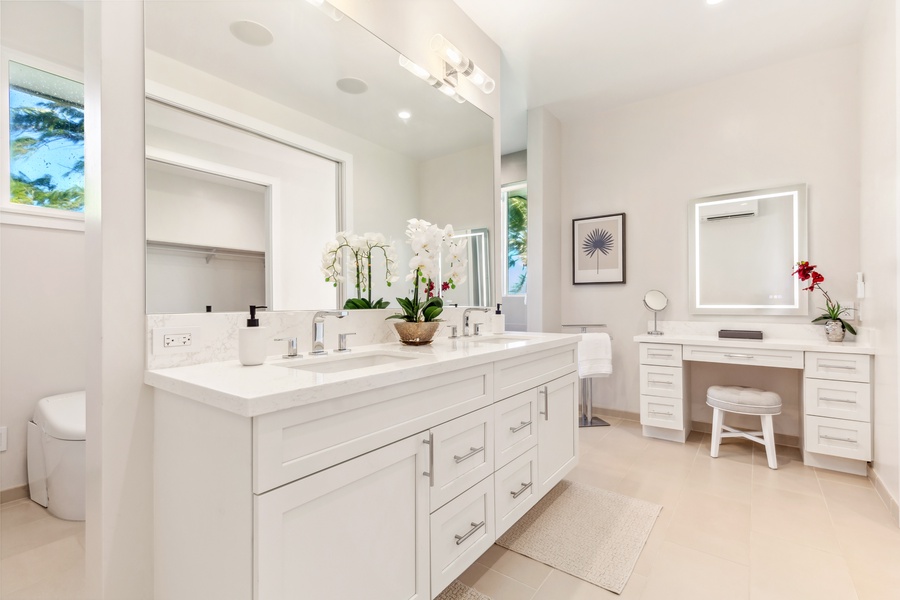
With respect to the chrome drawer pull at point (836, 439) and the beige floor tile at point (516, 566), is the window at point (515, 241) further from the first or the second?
the beige floor tile at point (516, 566)

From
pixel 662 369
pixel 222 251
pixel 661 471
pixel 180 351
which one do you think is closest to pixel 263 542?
pixel 180 351

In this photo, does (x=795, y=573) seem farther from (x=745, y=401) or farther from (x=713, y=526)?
(x=745, y=401)

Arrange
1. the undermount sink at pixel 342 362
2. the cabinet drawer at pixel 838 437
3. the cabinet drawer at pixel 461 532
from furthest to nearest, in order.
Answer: the cabinet drawer at pixel 838 437 < the undermount sink at pixel 342 362 < the cabinet drawer at pixel 461 532

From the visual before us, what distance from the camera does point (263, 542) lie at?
0.88 metres

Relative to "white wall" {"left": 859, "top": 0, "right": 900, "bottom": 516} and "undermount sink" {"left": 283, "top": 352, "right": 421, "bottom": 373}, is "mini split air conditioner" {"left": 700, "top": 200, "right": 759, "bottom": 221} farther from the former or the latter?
"undermount sink" {"left": 283, "top": 352, "right": 421, "bottom": 373}

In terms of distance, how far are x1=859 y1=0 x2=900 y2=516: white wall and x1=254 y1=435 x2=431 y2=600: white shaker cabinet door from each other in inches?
93.2

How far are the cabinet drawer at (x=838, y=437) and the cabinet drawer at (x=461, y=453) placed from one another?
7.70 ft

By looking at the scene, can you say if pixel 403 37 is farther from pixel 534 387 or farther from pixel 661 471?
pixel 661 471

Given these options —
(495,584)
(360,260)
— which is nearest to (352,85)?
(360,260)

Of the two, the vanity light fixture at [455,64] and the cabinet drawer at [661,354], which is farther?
the cabinet drawer at [661,354]

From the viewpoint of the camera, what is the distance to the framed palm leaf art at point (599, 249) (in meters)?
3.72

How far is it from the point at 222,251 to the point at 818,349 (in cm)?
330

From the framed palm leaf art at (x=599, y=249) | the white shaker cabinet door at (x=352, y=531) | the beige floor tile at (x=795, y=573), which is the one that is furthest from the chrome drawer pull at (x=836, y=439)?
the white shaker cabinet door at (x=352, y=531)

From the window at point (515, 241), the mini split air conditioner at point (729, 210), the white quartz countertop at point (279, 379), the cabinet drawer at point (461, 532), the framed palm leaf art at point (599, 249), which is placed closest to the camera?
the white quartz countertop at point (279, 379)
